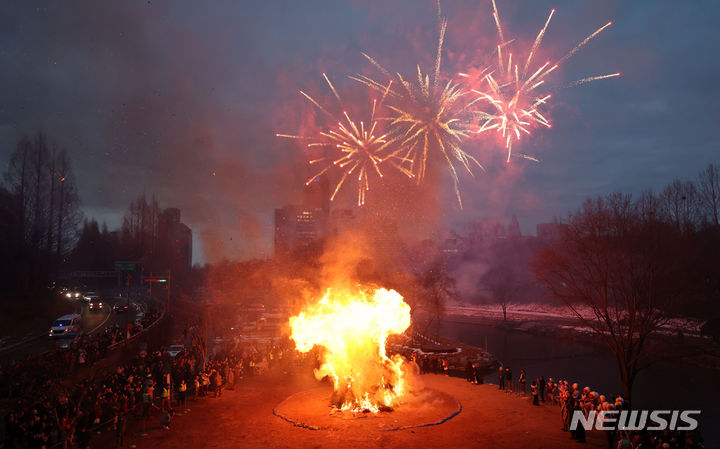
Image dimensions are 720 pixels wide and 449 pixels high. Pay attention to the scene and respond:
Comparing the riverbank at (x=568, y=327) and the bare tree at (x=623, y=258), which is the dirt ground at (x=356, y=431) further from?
the riverbank at (x=568, y=327)

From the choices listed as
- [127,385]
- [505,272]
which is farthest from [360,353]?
[505,272]

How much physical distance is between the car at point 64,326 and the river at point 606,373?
3647 centimetres

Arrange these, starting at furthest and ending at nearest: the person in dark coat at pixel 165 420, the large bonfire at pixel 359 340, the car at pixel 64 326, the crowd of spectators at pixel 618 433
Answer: the car at pixel 64 326 → the large bonfire at pixel 359 340 → the person in dark coat at pixel 165 420 → the crowd of spectators at pixel 618 433

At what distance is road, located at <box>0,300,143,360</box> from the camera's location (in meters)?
31.6

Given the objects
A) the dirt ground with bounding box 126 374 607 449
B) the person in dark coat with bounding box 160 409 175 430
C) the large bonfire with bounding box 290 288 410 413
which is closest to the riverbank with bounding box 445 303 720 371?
the dirt ground with bounding box 126 374 607 449

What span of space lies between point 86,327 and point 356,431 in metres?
38.9

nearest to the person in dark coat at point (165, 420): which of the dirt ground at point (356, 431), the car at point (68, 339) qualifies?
the dirt ground at point (356, 431)

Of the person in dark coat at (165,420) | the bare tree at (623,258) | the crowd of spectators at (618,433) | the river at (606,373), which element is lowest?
the river at (606,373)

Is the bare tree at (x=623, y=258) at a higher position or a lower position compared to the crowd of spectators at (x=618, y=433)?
higher

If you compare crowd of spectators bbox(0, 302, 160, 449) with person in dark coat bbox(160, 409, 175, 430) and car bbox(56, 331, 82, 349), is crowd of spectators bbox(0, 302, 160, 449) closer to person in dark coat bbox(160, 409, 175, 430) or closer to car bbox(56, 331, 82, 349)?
person in dark coat bbox(160, 409, 175, 430)

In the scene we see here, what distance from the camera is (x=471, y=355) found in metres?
43.7

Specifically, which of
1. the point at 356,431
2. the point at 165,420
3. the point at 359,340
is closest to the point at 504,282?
the point at 359,340

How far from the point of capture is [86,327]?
44.9 meters

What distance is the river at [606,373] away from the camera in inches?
1209
